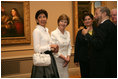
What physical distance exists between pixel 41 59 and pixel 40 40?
0.40m

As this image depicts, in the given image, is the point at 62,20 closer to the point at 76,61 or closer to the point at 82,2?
the point at 76,61

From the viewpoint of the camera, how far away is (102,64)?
322 centimetres

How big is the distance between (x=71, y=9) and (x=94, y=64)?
3.56 m

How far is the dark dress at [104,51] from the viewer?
120 inches

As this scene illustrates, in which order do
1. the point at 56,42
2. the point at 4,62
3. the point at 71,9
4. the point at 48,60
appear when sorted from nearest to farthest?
the point at 48,60, the point at 56,42, the point at 4,62, the point at 71,9

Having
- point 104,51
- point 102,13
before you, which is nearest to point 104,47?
point 104,51

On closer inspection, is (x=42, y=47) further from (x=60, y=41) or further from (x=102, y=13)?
(x=102, y=13)

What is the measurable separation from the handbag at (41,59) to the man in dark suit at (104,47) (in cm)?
80

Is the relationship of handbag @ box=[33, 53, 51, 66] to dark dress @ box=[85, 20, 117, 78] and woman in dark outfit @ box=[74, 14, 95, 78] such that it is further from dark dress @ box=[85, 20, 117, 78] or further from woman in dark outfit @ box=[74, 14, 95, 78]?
woman in dark outfit @ box=[74, 14, 95, 78]

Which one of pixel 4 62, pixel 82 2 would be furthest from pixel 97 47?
pixel 82 2

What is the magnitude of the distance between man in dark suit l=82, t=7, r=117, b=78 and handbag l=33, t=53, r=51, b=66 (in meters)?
0.80

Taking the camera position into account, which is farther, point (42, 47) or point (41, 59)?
point (42, 47)

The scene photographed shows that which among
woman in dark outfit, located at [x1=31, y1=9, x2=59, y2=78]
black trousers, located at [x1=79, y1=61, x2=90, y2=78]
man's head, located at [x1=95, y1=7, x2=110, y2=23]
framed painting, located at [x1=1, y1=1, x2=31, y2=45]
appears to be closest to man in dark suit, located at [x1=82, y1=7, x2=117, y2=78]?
man's head, located at [x1=95, y1=7, x2=110, y2=23]

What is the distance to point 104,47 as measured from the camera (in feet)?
10.3
